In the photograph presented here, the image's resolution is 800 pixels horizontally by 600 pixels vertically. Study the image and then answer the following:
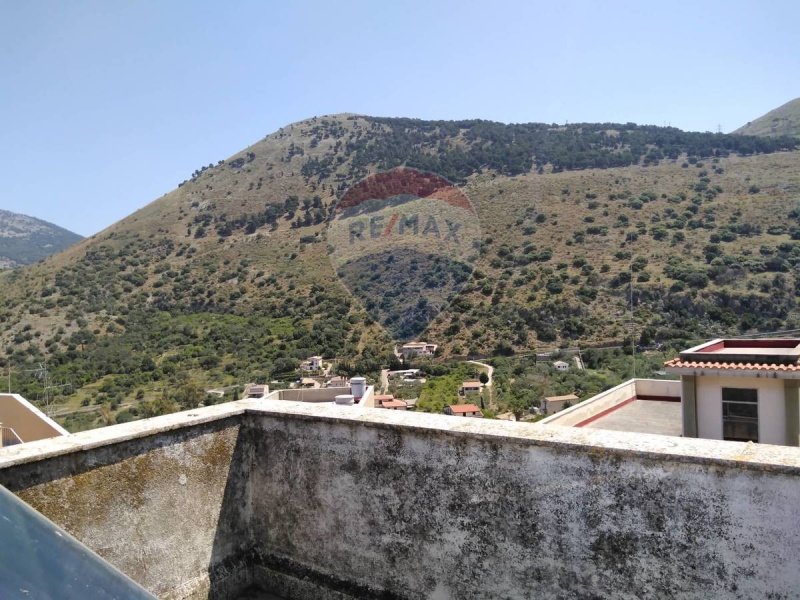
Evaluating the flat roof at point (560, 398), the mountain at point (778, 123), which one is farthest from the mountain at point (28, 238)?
the mountain at point (778, 123)

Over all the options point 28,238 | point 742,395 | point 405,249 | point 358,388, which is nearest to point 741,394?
point 742,395

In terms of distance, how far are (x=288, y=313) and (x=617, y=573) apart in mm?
31602

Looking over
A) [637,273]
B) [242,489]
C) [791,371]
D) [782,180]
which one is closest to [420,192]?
[637,273]

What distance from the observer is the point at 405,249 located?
29375 mm

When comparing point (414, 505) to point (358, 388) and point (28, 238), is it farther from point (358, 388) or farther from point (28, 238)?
point (28, 238)

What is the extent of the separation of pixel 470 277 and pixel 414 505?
2910 cm

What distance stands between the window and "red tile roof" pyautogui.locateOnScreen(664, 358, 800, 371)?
1.03 feet

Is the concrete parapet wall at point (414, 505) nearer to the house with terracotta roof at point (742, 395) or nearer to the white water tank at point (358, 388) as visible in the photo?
the house with terracotta roof at point (742, 395)

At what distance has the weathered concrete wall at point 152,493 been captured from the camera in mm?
2211

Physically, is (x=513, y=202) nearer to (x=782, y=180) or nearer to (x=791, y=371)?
(x=782, y=180)

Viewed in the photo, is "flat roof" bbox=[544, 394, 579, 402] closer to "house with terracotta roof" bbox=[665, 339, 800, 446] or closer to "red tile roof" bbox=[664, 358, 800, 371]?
"house with terracotta roof" bbox=[665, 339, 800, 446]

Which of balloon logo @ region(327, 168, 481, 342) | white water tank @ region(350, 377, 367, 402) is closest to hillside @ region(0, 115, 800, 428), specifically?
balloon logo @ region(327, 168, 481, 342)

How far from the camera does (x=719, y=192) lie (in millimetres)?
36562

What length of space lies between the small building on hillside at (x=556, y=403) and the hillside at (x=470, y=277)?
7.64 metres
